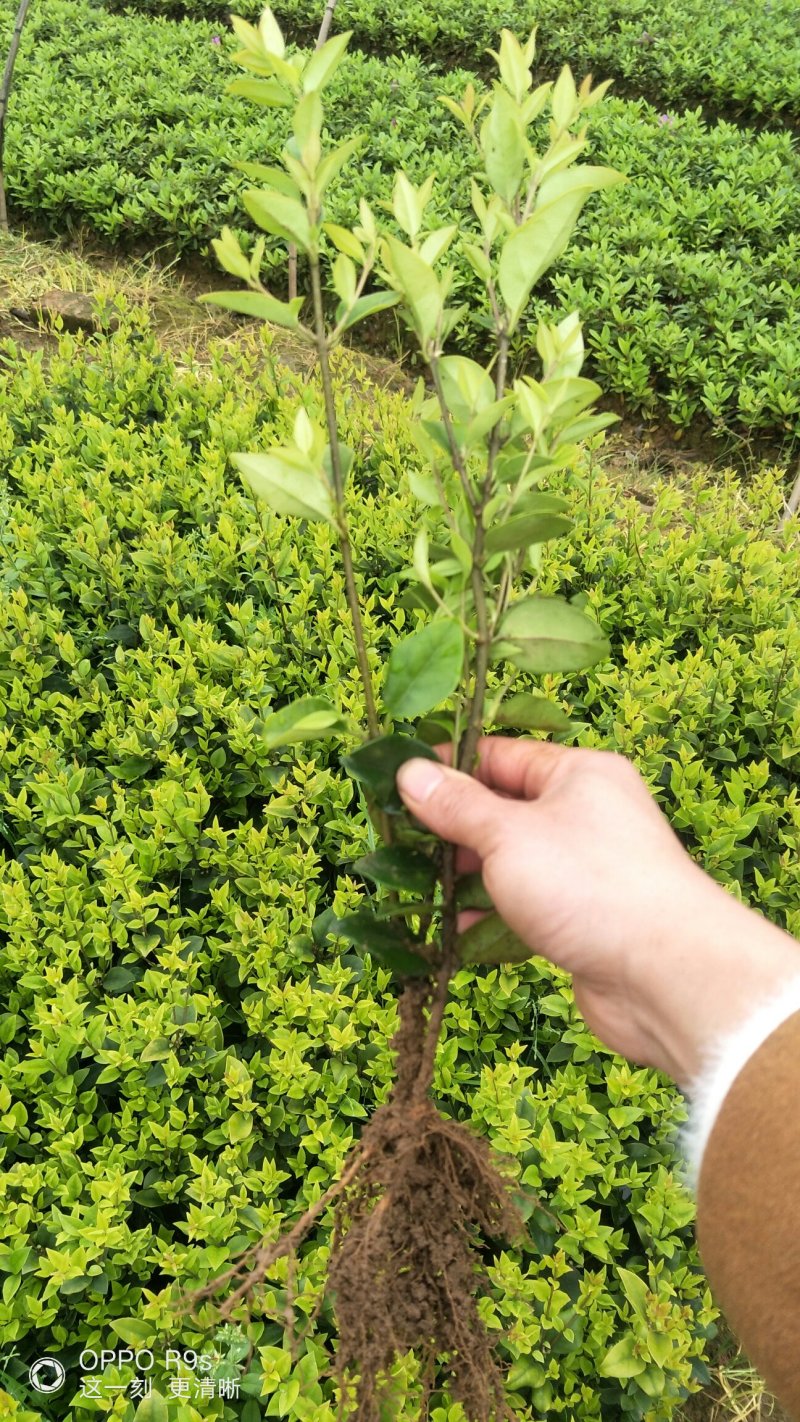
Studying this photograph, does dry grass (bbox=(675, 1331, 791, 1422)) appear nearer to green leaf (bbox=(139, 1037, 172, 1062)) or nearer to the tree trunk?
green leaf (bbox=(139, 1037, 172, 1062))

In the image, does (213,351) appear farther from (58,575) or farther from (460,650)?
(460,650)

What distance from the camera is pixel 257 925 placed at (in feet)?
5.64

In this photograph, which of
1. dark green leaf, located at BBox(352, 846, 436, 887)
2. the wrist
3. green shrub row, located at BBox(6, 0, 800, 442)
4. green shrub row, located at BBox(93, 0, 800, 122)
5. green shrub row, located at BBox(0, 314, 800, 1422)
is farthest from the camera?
green shrub row, located at BBox(93, 0, 800, 122)

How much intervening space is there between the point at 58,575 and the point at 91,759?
2.10 ft

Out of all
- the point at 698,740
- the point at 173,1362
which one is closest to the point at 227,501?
the point at 698,740

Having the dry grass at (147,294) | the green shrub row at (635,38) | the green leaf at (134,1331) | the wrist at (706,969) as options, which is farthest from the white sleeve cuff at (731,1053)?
the green shrub row at (635,38)

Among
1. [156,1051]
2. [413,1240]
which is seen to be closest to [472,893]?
[413,1240]

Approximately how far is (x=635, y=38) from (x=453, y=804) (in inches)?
284

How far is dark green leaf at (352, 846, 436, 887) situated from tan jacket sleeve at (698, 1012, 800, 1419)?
14.7 inches

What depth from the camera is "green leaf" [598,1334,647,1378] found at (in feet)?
4.56

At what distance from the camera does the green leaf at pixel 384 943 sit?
1.07 metres

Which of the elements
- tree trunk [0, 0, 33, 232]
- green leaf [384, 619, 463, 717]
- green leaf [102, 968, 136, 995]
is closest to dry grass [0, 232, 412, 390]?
tree trunk [0, 0, 33, 232]

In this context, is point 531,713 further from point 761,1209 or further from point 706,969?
point 761,1209

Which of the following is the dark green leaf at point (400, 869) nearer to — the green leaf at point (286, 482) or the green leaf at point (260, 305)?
the green leaf at point (286, 482)
